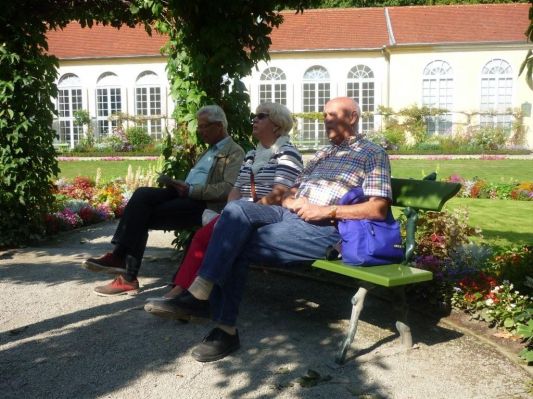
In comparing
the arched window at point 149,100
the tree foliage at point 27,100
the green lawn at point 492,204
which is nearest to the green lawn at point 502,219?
the green lawn at point 492,204

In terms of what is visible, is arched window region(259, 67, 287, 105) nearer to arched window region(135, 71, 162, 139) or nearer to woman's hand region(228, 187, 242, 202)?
arched window region(135, 71, 162, 139)

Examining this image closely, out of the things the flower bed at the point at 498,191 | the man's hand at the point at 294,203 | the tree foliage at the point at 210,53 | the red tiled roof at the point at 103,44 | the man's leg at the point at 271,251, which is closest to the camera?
the man's leg at the point at 271,251

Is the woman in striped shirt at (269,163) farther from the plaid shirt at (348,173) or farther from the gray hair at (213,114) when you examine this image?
the gray hair at (213,114)

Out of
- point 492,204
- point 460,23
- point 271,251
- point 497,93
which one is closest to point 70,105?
point 460,23

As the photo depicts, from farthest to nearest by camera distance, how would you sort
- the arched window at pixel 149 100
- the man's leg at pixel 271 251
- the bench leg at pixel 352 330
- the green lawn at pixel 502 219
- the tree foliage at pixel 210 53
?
the arched window at pixel 149 100 < the green lawn at pixel 502 219 < the tree foliage at pixel 210 53 < the man's leg at pixel 271 251 < the bench leg at pixel 352 330

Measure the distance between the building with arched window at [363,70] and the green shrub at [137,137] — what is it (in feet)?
4.44

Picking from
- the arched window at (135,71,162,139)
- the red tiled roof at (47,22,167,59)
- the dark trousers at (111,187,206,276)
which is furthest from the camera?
the arched window at (135,71,162,139)

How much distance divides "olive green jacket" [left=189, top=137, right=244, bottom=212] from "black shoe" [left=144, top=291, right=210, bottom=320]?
1.05 meters

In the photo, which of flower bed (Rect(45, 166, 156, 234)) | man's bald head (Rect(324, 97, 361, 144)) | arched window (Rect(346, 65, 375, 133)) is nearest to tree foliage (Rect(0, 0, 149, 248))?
flower bed (Rect(45, 166, 156, 234))

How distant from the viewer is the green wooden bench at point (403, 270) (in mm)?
3318

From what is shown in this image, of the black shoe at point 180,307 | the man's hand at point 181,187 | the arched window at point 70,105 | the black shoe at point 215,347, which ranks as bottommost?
the black shoe at point 215,347

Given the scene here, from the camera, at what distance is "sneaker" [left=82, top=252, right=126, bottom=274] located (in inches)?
182

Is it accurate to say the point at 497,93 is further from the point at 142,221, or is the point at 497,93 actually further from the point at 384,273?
the point at 384,273

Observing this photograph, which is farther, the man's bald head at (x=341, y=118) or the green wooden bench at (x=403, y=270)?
the man's bald head at (x=341, y=118)
